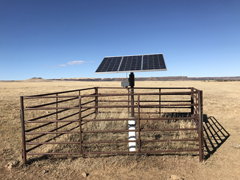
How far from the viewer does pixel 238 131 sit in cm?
750

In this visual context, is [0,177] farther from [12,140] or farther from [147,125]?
[147,125]

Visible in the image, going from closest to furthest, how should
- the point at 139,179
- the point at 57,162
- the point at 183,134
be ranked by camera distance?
the point at 139,179 < the point at 57,162 < the point at 183,134

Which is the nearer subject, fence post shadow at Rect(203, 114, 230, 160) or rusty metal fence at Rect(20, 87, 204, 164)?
rusty metal fence at Rect(20, 87, 204, 164)

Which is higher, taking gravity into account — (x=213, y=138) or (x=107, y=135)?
(x=107, y=135)

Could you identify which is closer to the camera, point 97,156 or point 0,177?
point 0,177

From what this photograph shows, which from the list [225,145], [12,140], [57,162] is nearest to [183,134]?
[225,145]

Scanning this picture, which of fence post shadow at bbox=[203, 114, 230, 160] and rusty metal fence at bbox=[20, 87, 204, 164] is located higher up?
rusty metal fence at bbox=[20, 87, 204, 164]

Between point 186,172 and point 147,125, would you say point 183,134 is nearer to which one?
point 147,125

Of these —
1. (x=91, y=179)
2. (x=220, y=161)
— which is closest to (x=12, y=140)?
(x=91, y=179)

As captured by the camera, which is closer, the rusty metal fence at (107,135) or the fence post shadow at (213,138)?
the rusty metal fence at (107,135)

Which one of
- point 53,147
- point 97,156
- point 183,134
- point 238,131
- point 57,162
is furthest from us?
point 238,131

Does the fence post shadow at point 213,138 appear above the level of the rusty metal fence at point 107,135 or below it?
below

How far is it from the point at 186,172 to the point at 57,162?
10.9 feet

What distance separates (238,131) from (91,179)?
6605 mm
